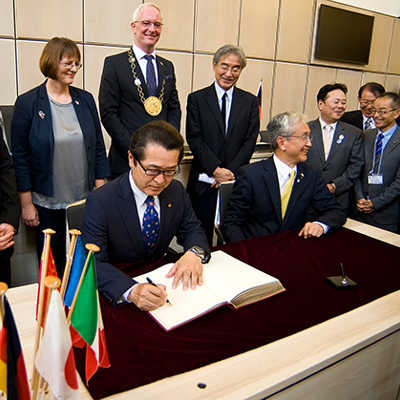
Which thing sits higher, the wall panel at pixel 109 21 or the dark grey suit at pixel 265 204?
the wall panel at pixel 109 21

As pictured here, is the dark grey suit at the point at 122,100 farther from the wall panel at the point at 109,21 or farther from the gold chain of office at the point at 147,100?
the wall panel at the point at 109,21

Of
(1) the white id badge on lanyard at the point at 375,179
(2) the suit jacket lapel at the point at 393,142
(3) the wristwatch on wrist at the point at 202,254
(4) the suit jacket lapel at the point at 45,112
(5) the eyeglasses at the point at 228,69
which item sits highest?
(5) the eyeglasses at the point at 228,69

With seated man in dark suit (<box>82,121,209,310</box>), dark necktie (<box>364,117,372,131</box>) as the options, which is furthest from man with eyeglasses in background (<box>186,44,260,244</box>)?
dark necktie (<box>364,117,372,131</box>)

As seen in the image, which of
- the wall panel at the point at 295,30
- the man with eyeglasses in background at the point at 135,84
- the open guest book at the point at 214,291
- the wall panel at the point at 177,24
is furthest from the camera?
the wall panel at the point at 295,30

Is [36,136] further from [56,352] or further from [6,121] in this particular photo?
[56,352]

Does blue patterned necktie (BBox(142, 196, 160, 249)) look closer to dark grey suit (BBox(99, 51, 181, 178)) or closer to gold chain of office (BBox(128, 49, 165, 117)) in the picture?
dark grey suit (BBox(99, 51, 181, 178))

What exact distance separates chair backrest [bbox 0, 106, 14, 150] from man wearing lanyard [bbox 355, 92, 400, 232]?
268cm

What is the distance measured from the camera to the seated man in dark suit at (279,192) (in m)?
2.42

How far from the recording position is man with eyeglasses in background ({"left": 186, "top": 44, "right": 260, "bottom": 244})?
312 centimetres

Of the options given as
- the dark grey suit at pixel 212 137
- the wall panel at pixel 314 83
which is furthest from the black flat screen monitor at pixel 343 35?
the dark grey suit at pixel 212 137

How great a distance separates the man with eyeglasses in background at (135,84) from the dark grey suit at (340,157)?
124 cm

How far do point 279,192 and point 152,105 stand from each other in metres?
1.07

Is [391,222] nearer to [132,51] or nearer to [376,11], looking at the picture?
[132,51]

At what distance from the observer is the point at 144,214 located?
1.79 m
